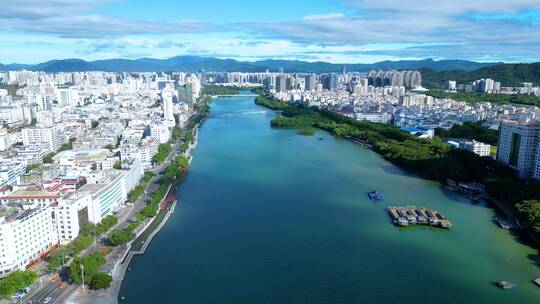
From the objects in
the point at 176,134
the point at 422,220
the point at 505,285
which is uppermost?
the point at 176,134

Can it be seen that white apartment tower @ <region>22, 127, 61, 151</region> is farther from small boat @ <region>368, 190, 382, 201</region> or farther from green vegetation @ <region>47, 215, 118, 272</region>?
small boat @ <region>368, 190, 382, 201</region>

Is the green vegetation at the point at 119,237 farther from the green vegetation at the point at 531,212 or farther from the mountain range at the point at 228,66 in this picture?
the mountain range at the point at 228,66

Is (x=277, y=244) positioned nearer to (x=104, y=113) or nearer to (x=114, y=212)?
(x=114, y=212)

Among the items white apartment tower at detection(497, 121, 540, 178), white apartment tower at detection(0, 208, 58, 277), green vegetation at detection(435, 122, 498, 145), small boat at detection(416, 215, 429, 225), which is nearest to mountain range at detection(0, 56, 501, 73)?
green vegetation at detection(435, 122, 498, 145)

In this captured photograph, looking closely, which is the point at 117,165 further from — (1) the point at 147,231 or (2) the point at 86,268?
(2) the point at 86,268

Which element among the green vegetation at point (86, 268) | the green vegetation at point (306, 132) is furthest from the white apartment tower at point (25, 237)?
the green vegetation at point (306, 132)

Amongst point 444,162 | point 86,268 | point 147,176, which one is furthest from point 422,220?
point 147,176

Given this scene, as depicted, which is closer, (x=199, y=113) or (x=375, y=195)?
(x=375, y=195)
